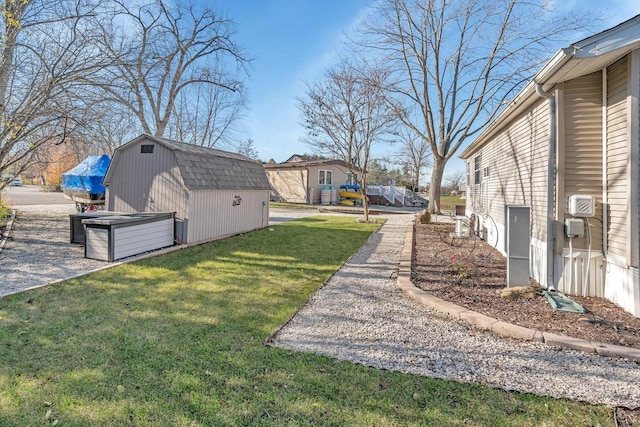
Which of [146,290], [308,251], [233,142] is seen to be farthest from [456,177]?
[146,290]

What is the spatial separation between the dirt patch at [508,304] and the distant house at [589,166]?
37 cm

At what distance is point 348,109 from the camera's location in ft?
46.7

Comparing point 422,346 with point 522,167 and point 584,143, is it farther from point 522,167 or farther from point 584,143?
point 522,167

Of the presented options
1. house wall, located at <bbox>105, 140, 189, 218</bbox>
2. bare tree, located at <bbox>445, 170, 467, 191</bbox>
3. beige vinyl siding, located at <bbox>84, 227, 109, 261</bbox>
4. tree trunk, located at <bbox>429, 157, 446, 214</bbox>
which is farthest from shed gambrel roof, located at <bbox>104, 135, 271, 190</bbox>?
bare tree, located at <bbox>445, 170, 467, 191</bbox>

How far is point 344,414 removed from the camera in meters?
2.13

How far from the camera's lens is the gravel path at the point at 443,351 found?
98.3 inches

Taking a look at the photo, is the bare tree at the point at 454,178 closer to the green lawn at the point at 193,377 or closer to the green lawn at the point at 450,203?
the green lawn at the point at 450,203

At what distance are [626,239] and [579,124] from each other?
67.5 inches

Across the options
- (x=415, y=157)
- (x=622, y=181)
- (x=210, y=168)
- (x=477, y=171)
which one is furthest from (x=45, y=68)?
(x=415, y=157)

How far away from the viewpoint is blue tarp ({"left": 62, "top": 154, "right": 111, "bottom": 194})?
11.9 m

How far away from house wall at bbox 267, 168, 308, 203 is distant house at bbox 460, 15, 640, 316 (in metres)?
20.1

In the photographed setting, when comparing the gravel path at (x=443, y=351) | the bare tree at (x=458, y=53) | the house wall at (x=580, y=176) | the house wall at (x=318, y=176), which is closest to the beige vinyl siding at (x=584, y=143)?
the house wall at (x=580, y=176)

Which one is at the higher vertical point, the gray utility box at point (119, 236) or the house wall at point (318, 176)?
the house wall at point (318, 176)

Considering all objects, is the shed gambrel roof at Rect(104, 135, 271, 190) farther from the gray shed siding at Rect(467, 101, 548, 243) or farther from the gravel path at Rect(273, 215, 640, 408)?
the gray shed siding at Rect(467, 101, 548, 243)
